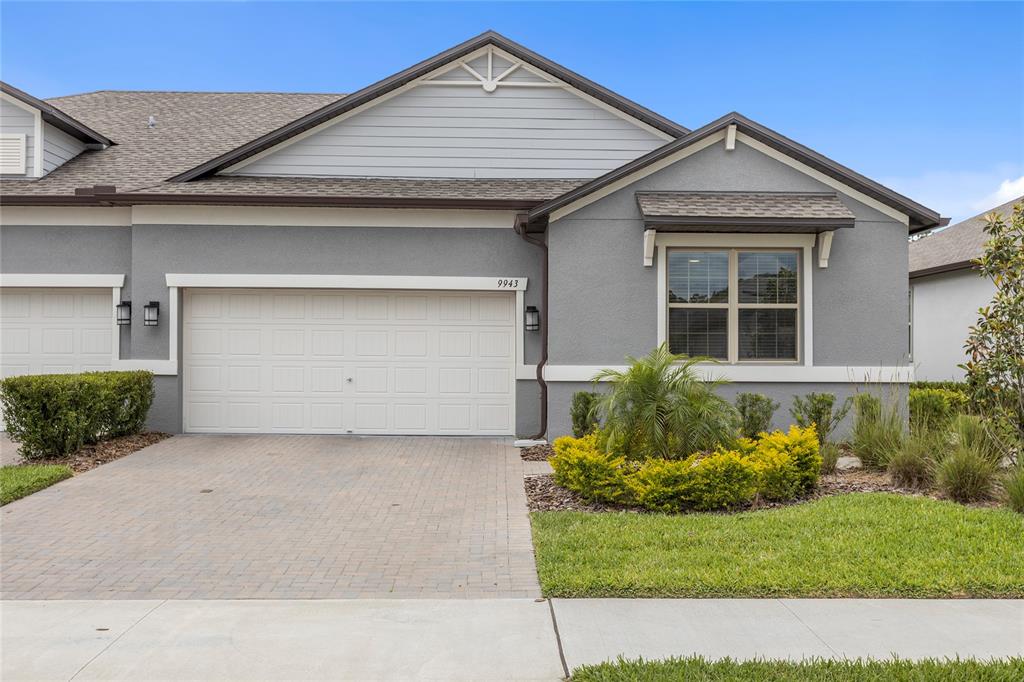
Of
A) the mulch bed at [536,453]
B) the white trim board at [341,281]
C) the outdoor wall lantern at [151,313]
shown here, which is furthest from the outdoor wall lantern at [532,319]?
the outdoor wall lantern at [151,313]

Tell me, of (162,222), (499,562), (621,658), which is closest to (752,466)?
(499,562)

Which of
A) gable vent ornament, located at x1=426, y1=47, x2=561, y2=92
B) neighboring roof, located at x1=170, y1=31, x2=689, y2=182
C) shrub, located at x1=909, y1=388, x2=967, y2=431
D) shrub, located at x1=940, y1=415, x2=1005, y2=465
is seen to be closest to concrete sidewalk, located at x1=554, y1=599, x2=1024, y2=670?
shrub, located at x1=940, y1=415, x2=1005, y2=465

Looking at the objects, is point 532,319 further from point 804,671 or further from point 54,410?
point 804,671

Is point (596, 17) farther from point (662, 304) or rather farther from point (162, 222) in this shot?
point (162, 222)

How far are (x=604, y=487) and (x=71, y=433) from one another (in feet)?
24.3

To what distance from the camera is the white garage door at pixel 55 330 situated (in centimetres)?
1263

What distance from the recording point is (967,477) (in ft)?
24.7

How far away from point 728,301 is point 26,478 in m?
9.64

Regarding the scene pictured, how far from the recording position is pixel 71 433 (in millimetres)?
9977

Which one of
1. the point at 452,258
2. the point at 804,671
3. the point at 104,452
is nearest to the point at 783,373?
the point at 452,258

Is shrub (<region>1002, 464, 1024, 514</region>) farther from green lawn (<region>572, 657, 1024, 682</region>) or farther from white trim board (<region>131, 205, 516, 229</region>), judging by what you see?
white trim board (<region>131, 205, 516, 229</region>)

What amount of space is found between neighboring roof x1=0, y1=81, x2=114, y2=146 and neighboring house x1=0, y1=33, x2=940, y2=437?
0.18 ft

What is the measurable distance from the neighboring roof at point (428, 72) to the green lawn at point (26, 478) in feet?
18.7

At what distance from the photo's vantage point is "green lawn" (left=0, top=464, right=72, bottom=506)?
26.2 ft
